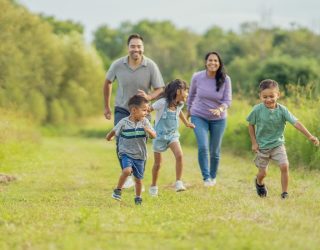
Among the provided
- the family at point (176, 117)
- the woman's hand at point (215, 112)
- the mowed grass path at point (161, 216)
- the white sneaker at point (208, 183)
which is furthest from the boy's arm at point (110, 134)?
the white sneaker at point (208, 183)

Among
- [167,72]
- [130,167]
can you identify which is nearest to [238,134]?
[130,167]

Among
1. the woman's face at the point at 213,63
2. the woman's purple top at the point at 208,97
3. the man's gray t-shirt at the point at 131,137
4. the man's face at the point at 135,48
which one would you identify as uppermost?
the man's face at the point at 135,48

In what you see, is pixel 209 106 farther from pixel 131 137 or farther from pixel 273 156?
pixel 131 137

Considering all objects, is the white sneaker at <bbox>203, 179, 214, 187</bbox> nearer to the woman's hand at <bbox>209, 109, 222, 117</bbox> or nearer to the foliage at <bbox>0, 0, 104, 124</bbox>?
the woman's hand at <bbox>209, 109, 222, 117</bbox>

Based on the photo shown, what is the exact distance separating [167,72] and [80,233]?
235 ft

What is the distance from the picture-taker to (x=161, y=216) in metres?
7.05

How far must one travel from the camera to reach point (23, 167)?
14.2 meters

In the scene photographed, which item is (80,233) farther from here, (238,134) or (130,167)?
(238,134)

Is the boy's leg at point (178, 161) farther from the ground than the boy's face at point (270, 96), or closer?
closer

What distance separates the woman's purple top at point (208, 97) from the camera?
10922 millimetres

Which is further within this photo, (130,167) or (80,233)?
(130,167)

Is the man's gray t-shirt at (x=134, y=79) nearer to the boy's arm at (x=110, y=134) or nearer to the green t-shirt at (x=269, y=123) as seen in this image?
the boy's arm at (x=110, y=134)

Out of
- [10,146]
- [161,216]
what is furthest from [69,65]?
[161,216]

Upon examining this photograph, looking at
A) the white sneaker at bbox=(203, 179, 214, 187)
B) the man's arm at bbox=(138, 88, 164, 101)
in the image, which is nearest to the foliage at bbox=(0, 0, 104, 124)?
the man's arm at bbox=(138, 88, 164, 101)
